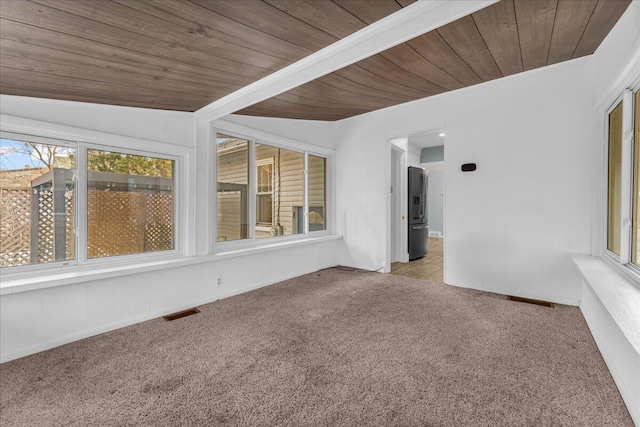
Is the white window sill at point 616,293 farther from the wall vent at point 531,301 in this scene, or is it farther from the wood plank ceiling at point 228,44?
the wood plank ceiling at point 228,44

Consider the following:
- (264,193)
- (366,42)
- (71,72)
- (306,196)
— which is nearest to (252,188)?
(264,193)

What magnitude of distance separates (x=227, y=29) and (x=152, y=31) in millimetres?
415

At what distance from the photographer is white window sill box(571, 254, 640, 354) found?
4.63ft

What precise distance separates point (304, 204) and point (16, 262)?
3.34m

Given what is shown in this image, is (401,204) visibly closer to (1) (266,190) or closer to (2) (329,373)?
(1) (266,190)

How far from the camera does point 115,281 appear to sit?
270cm

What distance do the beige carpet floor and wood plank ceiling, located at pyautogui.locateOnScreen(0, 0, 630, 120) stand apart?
78.1 inches

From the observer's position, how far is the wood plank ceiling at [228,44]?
1.61 metres

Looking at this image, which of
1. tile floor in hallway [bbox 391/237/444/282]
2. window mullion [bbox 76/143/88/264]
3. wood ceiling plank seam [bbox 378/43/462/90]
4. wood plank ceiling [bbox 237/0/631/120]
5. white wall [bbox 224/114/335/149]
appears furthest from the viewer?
tile floor in hallway [bbox 391/237/444/282]

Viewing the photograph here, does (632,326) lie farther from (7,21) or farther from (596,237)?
(7,21)

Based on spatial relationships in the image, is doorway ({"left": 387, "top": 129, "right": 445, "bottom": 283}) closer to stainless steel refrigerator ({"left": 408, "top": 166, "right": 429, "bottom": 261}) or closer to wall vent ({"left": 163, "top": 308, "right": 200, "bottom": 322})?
stainless steel refrigerator ({"left": 408, "top": 166, "right": 429, "bottom": 261})

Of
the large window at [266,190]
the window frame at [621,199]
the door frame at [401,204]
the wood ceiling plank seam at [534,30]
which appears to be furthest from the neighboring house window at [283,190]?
the window frame at [621,199]

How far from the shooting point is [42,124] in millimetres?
2385

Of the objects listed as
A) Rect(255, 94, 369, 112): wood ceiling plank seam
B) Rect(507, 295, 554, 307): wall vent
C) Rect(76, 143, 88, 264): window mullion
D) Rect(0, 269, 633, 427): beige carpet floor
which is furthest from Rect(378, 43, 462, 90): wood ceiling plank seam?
Rect(76, 143, 88, 264): window mullion
